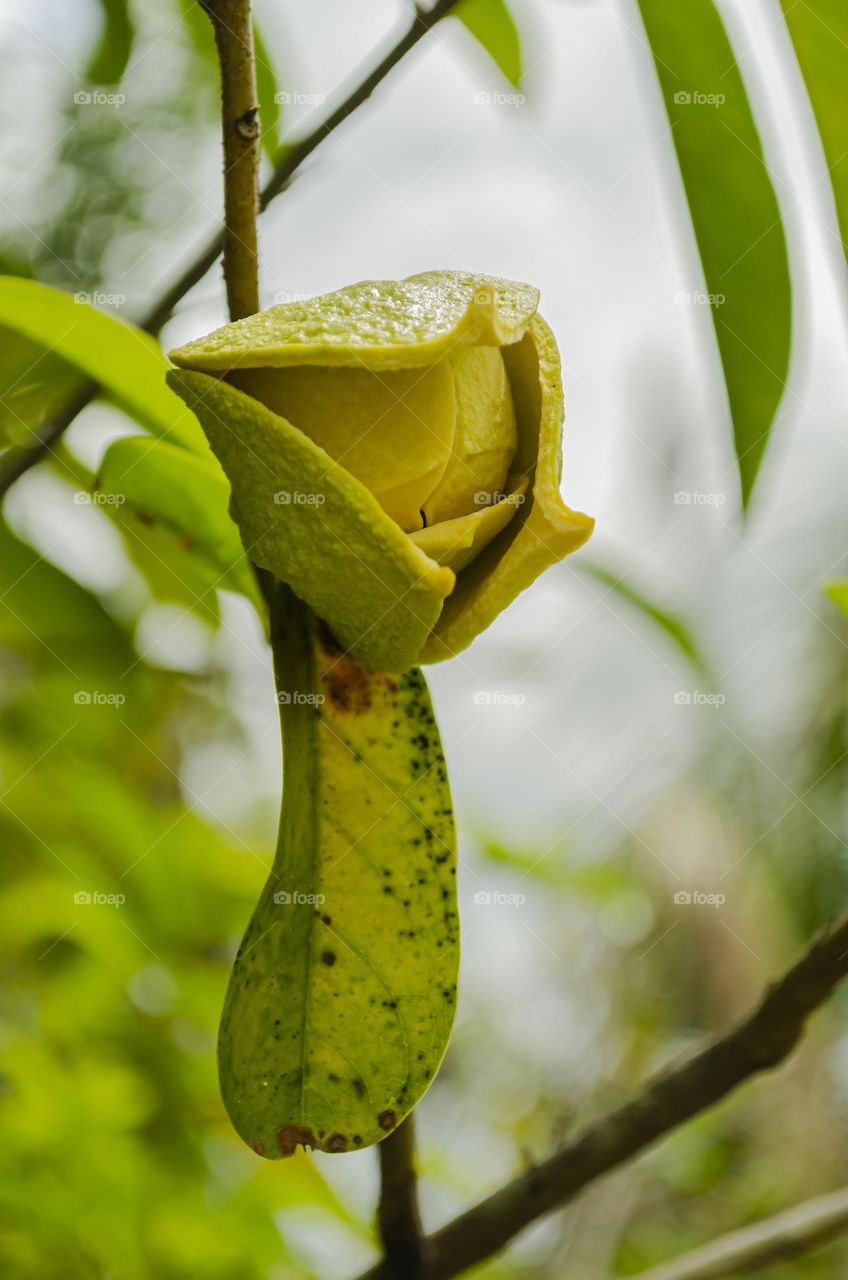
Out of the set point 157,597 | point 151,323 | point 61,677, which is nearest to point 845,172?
point 151,323

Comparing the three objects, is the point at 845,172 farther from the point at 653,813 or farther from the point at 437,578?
the point at 653,813

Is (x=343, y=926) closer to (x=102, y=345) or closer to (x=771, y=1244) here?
(x=102, y=345)

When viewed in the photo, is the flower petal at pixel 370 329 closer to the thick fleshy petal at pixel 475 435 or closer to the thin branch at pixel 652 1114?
the thick fleshy petal at pixel 475 435

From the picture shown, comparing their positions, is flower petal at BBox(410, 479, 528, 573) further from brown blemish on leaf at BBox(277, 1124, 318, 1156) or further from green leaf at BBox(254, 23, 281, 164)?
green leaf at BBox(254, 23, 281, 164)

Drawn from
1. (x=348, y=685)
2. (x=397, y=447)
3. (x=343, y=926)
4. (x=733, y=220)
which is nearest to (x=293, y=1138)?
(x=343, y=926)

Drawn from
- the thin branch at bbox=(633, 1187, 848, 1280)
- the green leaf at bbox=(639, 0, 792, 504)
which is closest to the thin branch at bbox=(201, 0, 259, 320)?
the green leaf at bbox=(639, 0, 792, 504)

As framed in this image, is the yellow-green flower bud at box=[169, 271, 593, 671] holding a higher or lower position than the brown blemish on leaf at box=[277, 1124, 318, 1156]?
higher
